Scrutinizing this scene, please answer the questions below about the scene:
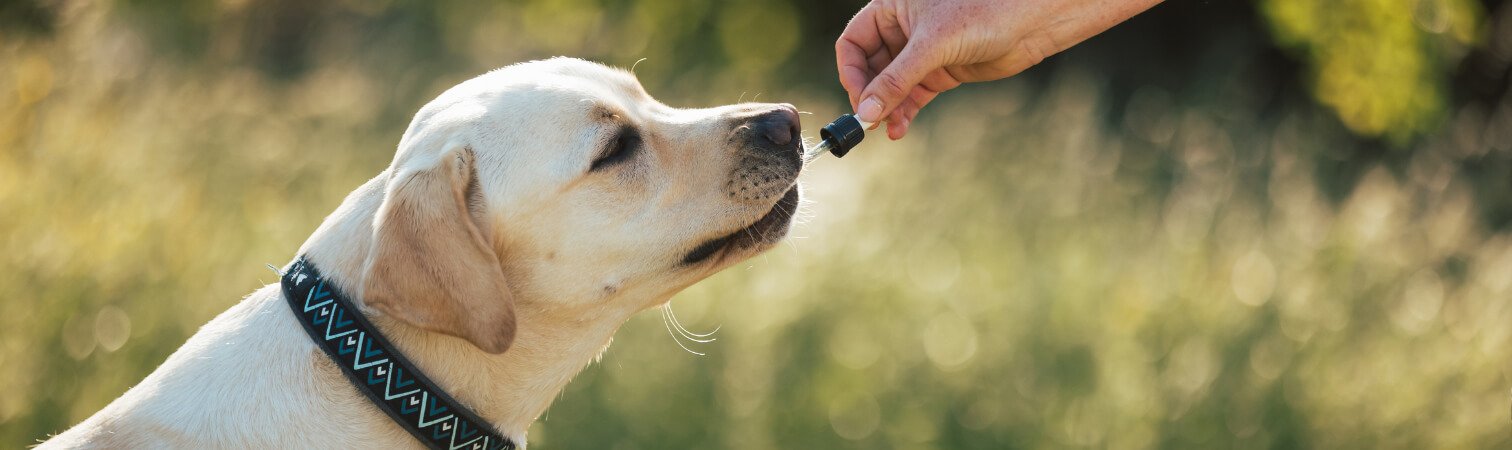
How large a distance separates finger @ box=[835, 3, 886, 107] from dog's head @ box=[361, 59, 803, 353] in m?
0.61

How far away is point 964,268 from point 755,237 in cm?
307

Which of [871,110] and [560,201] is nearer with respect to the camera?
[560,201]

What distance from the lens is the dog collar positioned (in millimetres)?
2773

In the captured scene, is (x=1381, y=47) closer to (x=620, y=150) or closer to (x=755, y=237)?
(x=755, y=237)

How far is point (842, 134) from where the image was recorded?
3.60m

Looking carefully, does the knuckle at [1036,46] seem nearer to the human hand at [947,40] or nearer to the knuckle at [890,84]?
the human hand at [947,40]

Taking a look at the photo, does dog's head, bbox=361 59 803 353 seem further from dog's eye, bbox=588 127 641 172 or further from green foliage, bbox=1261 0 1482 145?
green foliage, bbox=1261 0 1482 145

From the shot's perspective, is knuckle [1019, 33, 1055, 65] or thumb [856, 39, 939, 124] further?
knuckle [1019, 33, 1055, 65]

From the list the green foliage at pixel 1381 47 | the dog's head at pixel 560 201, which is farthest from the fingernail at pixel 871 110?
the green foliage at pixel 1381 47

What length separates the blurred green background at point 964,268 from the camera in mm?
5152

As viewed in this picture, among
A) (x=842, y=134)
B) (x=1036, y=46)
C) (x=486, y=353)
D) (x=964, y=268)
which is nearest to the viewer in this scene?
(x=486, y=353)

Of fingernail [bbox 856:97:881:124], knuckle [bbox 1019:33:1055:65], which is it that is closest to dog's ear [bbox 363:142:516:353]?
fingernail [bbox 856:97:881:124]

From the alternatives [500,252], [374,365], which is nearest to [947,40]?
[500,252]

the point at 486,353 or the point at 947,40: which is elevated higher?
the point at 486,353
